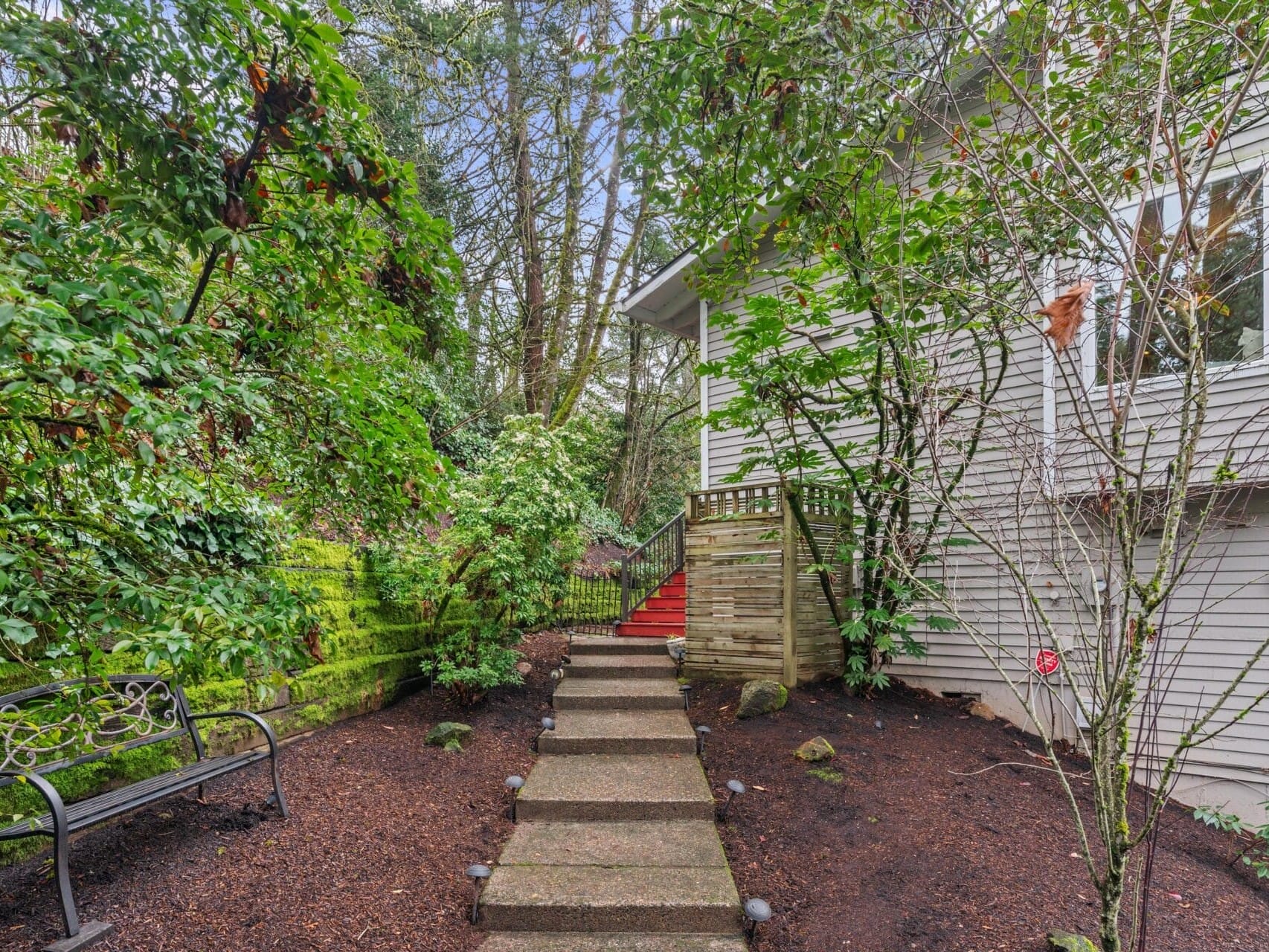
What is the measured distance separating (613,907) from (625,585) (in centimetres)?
507

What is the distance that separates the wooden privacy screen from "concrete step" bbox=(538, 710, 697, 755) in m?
1.02

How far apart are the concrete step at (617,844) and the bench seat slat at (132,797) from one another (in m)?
1.47

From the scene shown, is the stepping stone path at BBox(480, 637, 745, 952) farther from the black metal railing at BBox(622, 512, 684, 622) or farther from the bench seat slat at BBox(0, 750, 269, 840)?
the black metal railing at BBox(622, 512, 684, 622)

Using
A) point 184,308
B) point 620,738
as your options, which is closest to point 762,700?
point 620,738

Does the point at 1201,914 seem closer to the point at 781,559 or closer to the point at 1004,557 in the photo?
the point at 1004,557

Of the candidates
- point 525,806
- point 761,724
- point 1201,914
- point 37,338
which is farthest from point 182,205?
point 1201,914

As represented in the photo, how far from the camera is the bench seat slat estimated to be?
2.09 m

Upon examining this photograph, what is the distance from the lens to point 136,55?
1457mm

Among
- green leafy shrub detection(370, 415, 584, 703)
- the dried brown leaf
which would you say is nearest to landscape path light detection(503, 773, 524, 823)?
green leafy shrub detection(370, 415, 584, 703)

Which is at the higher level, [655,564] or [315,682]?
[655,564]


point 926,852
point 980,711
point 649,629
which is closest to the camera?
point 926,852

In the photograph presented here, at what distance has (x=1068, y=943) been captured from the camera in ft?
7.47

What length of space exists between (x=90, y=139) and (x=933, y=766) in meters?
4.97

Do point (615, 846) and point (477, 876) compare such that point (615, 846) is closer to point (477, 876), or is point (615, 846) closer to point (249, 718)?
point (477, 876)
